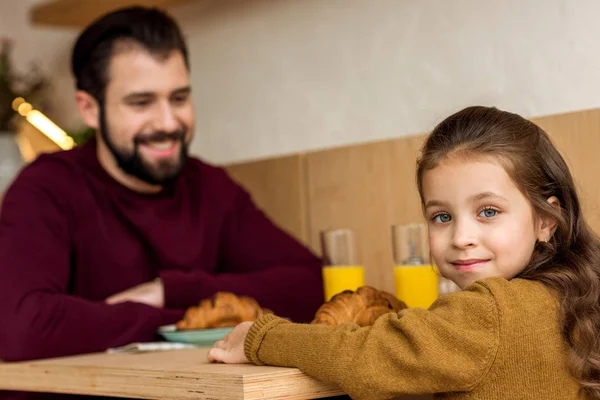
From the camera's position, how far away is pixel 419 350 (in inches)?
47.6

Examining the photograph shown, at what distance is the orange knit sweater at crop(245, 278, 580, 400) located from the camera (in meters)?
1.21

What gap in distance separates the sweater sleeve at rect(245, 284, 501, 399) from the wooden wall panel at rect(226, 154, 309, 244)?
118 cm

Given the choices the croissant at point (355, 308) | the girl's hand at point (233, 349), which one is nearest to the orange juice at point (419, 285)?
the croissant at point (355, 308)

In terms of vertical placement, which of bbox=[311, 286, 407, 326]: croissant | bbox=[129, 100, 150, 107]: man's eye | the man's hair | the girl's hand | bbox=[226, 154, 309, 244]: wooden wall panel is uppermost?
the man's hair

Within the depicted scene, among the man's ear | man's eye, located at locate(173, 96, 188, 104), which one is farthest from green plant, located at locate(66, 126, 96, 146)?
man's eye, located at locate(173, 96, 188, 104)

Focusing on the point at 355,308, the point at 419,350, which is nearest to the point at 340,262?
the point at 355,308

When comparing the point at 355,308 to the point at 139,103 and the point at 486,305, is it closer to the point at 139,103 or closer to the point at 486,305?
the point at 486,305

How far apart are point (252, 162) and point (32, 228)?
76cm

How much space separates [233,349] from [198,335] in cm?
34

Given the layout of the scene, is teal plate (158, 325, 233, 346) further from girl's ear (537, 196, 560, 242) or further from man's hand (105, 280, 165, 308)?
girl's ear (537, 196, 560, 242)

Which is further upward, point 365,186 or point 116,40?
point 116,40

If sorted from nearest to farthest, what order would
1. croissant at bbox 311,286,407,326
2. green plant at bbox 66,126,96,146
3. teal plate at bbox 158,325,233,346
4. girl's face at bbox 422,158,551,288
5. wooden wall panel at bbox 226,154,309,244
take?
girl's face at bbox 422,158,551,288
croissant at bbox 311,286,407,326
teal plate at bbox 158,325,233,346
wooden wall panel at bbox 226,154,309,244
green plant at bbox 66,126,96,146

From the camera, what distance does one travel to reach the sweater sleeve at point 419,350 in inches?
47.4

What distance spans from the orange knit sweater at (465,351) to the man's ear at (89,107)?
1.10 meters
